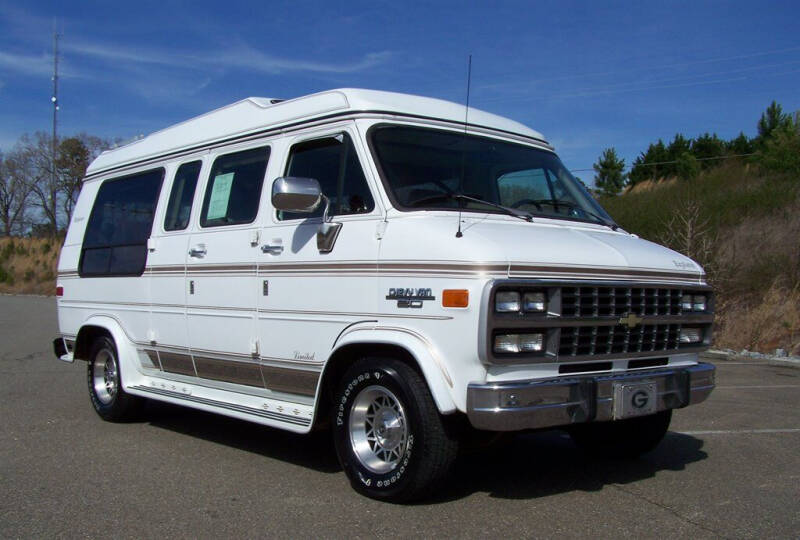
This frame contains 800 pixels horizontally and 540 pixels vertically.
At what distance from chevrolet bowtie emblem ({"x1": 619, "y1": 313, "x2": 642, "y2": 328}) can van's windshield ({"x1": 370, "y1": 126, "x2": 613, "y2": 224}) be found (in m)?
1.01

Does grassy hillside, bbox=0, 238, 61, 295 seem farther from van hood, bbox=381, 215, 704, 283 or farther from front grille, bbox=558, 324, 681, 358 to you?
front grille, bbox=558, 324, 681, 358

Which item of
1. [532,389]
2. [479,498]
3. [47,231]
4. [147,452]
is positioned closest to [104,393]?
[147,452]

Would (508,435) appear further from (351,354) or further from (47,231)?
(47,231)

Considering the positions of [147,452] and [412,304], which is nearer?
[412,304]

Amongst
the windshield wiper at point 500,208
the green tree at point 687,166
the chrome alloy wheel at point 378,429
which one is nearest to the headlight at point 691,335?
the windshield wiper at point 500,208

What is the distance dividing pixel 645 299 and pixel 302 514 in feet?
7.97

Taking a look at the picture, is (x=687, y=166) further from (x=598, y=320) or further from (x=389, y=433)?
(x=389, y=433)

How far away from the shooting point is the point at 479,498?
5043 millimetres

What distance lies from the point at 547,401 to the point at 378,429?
45.0 inches

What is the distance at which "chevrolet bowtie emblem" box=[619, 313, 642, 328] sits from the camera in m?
4.91

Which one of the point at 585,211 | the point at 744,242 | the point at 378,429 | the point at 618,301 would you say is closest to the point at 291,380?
the point at 378,429

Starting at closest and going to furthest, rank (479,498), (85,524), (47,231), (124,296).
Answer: (85,524)
(479,498)
(124,296)
(47,231)

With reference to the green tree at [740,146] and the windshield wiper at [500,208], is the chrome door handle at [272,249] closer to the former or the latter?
the windshield wiper at [500,208]

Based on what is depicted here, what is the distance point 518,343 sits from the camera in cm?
450
